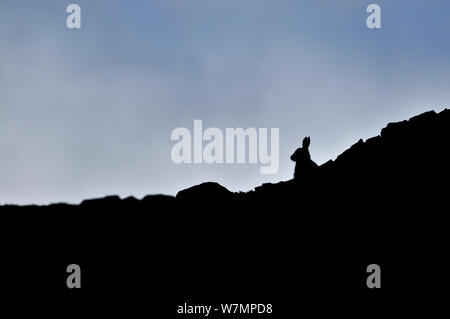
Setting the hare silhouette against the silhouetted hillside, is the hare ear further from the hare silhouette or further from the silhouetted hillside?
the silhouetted hillside

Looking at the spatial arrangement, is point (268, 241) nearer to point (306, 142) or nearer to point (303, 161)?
point (303, 161)

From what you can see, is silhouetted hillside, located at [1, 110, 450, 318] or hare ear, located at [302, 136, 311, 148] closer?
silhouetted hillside, located at [1, 110, 450, 318]

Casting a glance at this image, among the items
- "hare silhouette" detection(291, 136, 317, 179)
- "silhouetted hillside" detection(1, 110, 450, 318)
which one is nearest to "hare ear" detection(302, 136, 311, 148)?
"hare silhouette" detection(291, 136, 317, 179)

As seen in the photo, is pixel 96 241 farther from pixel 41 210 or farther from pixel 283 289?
pixel 283 289

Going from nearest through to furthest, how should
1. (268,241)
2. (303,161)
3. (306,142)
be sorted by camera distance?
1. (268,241)
2. (306,142)
3. (303,161)

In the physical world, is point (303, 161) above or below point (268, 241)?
above

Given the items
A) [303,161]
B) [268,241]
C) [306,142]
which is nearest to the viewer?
[268,241]

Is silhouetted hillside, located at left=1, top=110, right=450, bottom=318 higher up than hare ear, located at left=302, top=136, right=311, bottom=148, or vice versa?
hare ear, located at left=302, top=136, right=311, bottom=148

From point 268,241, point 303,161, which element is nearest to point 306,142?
point 303,161

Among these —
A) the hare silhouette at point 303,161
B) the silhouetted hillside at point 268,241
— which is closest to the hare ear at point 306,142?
the hare silhouette at point 303,161

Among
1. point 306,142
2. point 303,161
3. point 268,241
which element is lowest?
point 268,241
